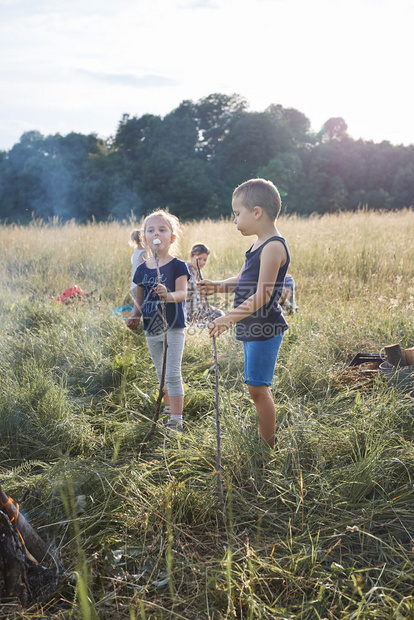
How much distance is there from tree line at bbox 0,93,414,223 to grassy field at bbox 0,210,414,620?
26.5 metres

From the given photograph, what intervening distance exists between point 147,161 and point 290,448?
33.5m

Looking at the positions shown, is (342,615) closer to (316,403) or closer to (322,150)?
(316,403)

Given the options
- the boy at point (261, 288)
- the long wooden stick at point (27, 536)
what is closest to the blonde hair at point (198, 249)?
the boy at point (261, 288)

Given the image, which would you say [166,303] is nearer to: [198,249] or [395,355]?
[395,355]

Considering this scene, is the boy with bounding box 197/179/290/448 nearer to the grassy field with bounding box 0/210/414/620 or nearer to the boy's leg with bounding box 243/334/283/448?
the boy's leg with bounding box 243/334/283/448

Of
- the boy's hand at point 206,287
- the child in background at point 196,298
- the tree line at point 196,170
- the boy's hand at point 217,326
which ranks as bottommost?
the child in background at point 196,298

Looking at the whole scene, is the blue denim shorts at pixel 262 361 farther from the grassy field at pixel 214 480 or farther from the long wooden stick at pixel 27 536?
the long wooden stick at pixel 27 536

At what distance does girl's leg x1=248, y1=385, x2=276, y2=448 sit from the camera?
7.30 feet

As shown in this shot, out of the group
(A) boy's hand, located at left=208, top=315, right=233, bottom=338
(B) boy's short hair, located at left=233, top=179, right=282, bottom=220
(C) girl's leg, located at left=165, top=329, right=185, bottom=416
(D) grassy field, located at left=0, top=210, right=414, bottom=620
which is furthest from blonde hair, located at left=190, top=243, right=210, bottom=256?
(A) boy's hand, located at left=208, top=315, right=233, bottom=338

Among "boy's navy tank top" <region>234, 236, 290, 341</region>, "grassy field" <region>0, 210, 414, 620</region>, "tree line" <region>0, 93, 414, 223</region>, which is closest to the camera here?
"grassy field" <region>0, 210, 414, 620</region>

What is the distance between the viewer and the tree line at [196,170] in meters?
31.2

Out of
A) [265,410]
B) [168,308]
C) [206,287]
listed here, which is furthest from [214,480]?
[168,308]

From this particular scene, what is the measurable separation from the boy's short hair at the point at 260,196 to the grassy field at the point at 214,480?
1.12m

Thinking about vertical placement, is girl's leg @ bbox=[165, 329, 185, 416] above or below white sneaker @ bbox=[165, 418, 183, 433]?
above
